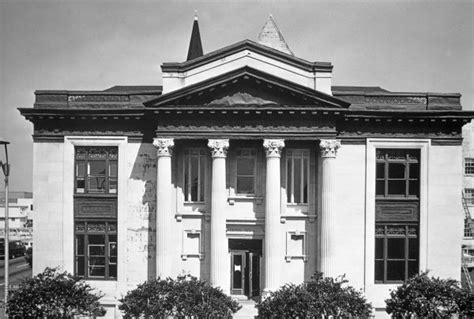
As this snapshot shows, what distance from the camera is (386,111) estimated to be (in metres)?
21.0

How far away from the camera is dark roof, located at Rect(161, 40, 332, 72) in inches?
831

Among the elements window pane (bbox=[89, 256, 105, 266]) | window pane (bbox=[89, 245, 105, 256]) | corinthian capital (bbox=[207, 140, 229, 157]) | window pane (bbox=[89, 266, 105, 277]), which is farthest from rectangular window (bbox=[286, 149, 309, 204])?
window pane (bbox=[89, 266, 105, 277])

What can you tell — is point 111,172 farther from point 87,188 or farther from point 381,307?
point 381,307

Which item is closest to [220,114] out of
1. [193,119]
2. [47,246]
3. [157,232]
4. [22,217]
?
[193,119]

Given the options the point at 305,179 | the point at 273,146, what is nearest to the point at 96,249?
the point at 273,146

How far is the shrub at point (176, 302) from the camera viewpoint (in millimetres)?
15375

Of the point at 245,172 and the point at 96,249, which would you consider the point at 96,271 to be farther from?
the point at 245,172

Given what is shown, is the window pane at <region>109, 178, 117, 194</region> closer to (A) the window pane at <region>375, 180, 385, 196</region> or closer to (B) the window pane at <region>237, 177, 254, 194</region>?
(B) the window pane at <region>237, 177, 254, 194</region>

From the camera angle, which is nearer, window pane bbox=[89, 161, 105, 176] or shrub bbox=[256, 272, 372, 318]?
shrub bbox=[256, 272, 372, 318]

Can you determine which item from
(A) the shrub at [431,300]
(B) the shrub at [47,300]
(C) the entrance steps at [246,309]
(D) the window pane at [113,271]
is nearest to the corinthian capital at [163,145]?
(D) the window pane at [113,271]

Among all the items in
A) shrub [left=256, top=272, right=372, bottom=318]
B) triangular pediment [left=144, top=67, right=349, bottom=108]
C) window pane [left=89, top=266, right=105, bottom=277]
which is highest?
triangular pediment [left=144, top=67, right=349, bottom=108]

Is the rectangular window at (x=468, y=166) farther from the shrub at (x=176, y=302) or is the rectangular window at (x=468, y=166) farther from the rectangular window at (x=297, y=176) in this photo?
the shrub at (x=176, y=302)

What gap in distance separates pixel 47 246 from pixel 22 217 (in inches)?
2661

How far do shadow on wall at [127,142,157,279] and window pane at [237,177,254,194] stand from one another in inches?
164
